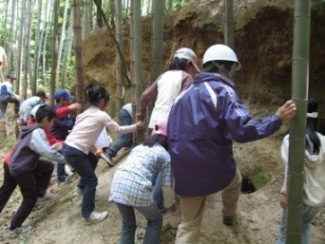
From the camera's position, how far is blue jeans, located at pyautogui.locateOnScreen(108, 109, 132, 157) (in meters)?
6.10

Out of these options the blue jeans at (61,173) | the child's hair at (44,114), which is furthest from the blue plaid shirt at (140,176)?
the blue jeans at (61,173)

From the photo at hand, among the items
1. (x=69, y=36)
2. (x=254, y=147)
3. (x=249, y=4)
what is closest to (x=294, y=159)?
(x=254, y=147)

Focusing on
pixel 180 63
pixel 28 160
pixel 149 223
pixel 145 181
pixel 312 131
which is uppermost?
pixel 180 63

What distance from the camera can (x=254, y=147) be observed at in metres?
5.82

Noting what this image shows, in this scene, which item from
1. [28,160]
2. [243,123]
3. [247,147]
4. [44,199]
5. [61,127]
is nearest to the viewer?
[243,123]

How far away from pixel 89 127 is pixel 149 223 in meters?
1.39

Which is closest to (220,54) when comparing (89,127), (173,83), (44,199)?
(173,83)

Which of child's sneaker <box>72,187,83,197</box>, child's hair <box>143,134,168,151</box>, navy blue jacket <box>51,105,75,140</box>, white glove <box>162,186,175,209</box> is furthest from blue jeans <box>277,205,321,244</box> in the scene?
navy blue jacket <box>51,105,75,140</box>

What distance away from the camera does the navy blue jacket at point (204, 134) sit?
3066 millimetres

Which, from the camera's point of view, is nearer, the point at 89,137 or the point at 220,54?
the point at 220,54

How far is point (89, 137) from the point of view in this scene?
4.73 m

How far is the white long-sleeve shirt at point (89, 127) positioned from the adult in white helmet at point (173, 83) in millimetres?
625

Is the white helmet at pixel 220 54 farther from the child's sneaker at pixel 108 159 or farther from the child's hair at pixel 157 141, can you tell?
the child's sneaker at pixel 108 159

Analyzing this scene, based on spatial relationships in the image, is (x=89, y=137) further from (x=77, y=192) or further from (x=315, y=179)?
(x=315, y=179)
